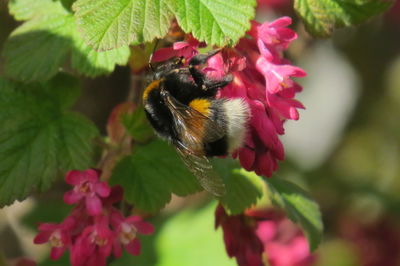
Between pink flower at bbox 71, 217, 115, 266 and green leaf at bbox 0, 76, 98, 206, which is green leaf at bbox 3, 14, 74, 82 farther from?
pink flower at bbox 71, 217, 115, 266

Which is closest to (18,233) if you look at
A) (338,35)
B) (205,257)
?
(205,257)

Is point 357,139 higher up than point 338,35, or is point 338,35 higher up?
point 338,35

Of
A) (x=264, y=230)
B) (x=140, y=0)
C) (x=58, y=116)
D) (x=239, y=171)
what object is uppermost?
(x=140, y=0)

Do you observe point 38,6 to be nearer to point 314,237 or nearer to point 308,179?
point 314,237

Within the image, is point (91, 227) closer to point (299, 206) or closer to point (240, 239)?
point (240, 239)

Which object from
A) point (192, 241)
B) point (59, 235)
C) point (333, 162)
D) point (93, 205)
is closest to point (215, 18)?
point (93, 205)

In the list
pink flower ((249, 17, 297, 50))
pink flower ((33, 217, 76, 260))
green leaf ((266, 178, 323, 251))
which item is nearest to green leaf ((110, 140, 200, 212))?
pink flower ((33, 217, 76, 260))
